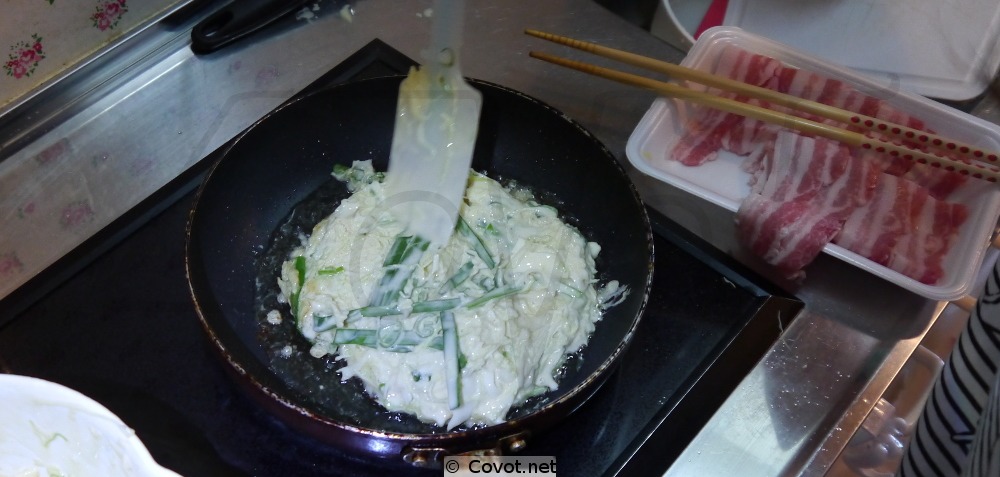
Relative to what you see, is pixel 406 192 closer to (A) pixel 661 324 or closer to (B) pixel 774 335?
(A) pixel 661 324

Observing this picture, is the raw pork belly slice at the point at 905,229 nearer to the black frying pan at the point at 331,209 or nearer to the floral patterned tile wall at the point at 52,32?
the black frying pan at the point at 331,209

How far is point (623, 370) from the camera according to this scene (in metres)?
1.01

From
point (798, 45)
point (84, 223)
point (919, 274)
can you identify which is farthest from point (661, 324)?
point (84, 223)

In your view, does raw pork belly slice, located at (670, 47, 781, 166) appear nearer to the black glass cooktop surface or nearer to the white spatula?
the black glass cooktop surface

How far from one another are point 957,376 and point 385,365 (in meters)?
0.65

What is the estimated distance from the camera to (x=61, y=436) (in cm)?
68

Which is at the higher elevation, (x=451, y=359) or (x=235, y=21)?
(x=235, y=21)

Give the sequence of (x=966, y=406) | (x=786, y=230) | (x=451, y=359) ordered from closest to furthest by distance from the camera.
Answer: (x=966, y=406)
(x=451, y=359)
(x=786, y=230)

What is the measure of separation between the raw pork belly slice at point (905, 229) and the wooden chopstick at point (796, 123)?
0.06m

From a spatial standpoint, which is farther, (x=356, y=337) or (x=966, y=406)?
(x=356, y=337)

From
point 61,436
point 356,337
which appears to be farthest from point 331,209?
point 61,436

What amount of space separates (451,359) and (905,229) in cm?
73

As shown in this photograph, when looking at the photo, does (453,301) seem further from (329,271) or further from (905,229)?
(905,229)

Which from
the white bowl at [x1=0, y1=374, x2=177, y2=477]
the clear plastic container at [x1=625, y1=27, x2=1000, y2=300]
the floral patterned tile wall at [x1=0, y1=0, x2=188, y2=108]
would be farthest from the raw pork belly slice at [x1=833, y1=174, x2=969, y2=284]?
the floral patterned tile wall at [x1=0, y1=0, x2=188, y2=108]
